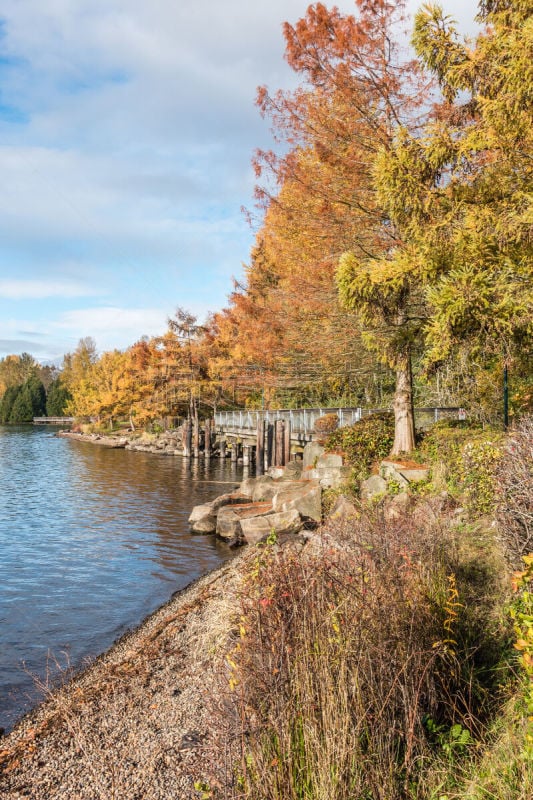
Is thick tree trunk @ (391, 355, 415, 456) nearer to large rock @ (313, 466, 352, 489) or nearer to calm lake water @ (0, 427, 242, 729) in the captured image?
large rock @ (313, 466, 352, 489)

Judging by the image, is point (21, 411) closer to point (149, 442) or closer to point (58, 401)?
point (58, 401)

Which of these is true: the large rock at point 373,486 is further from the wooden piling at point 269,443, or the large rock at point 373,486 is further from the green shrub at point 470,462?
the wooden piling at point 269,443

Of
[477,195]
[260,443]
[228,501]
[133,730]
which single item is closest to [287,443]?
[260,443]

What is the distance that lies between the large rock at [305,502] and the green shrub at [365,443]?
3.53 feet

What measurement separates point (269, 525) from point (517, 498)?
840 centimetres

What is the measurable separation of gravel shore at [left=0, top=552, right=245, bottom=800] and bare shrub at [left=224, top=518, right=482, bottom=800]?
0.32m

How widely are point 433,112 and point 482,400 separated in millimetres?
6657

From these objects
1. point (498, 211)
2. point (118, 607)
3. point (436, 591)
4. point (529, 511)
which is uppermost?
point (498, 211)

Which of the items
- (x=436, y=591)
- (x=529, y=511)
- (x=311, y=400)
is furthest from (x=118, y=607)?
(x=311, y=400)

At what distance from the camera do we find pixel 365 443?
1468 centimetres

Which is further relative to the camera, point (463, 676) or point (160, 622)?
point (160, 622)

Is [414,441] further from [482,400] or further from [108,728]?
[108,728]

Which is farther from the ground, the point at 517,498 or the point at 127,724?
the point at 517,498

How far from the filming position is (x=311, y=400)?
3194cm
